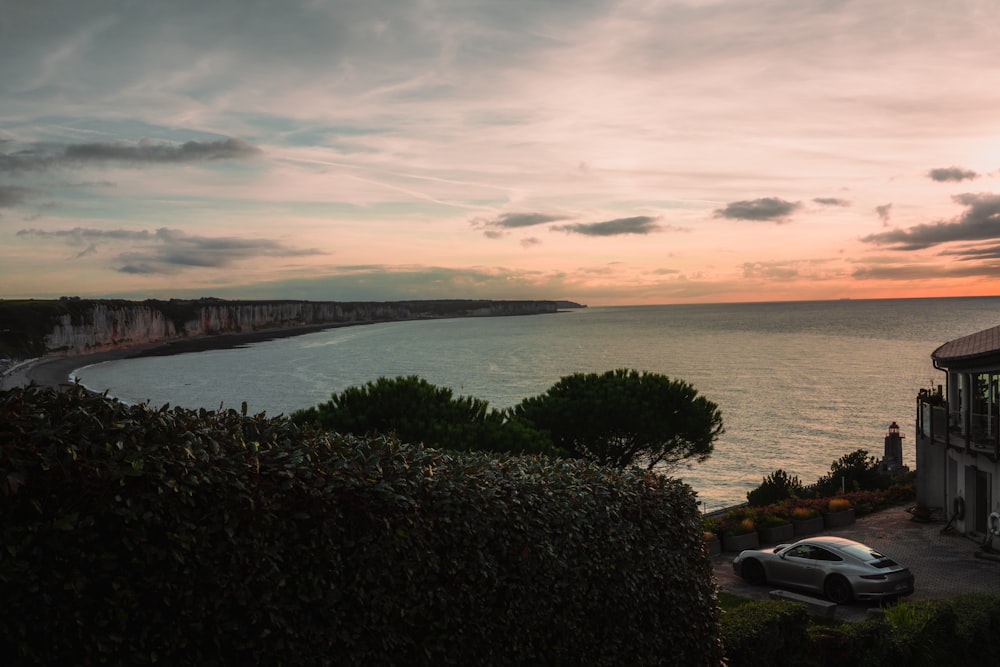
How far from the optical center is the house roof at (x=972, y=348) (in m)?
26.2

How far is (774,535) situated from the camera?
90.8ft

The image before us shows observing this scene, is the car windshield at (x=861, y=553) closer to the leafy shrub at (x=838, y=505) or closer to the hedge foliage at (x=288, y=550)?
the leafy shrub at (x=838, y=505)

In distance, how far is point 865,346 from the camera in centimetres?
18662

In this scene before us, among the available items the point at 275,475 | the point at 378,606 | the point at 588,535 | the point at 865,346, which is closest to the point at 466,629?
the point at 378,606

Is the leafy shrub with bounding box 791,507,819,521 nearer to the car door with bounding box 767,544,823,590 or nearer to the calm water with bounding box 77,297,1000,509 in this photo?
the car door with bounding box 767,544,823,590

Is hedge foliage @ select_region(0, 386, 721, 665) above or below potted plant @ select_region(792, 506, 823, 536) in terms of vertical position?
above

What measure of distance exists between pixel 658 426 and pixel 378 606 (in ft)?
97.1

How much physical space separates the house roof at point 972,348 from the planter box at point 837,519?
681cm

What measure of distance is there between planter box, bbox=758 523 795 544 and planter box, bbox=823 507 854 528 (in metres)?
2.78

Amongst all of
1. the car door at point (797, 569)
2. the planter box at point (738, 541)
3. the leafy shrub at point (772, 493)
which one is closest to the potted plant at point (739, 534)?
the planter box at point (738, 541)

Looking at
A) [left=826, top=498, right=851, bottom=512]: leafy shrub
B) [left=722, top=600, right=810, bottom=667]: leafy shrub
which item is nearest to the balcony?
[left=826, top=498, right=851, bottom=512]: leafy shrub

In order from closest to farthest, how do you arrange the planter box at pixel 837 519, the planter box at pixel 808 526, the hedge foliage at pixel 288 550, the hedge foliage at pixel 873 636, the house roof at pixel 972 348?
the hedge foliage at pixel 288 550 < the hedge foliage at pixel 873 636 < the house roof at pixel 972 348 < the planter box at pixel 808 526 < the planter box at pixel 837 519

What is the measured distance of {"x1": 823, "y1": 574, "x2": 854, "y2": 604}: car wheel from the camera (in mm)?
19703

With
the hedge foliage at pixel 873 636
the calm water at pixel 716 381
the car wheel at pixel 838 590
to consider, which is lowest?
the calm water at pixel 716 381
